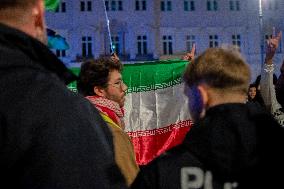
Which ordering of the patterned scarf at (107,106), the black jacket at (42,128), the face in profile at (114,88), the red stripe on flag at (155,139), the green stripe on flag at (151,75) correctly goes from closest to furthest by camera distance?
the black jacket at (42,128) → the patterned scarf at (107,106) → the face in profile at (114,88) → the red stripe on flag at (155,139) → the green stripe on flag at (151,75)

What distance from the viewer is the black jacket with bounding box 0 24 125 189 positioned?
1.13 m

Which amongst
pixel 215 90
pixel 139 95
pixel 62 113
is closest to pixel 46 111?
pixel 62 113

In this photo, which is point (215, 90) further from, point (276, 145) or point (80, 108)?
point (80, 108)

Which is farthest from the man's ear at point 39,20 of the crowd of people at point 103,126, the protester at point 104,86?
the protester at point 104,86

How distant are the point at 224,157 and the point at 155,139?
13.1ft

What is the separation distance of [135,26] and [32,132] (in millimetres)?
39174

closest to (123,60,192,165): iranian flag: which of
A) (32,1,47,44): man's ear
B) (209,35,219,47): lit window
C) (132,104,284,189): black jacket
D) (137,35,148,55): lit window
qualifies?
(132,104,284,189): black jacket

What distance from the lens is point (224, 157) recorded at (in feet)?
5.88

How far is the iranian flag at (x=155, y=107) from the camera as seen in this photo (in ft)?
18.9

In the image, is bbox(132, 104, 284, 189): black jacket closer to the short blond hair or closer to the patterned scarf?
the short blond hair

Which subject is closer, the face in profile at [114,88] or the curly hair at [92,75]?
the curly hair at [92,75]

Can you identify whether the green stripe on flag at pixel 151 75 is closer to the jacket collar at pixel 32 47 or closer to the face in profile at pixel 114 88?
the face in profile at pixel 114 88

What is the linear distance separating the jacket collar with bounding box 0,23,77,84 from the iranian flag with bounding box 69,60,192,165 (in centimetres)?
437

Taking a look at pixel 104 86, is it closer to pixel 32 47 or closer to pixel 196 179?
pixel 196 179
